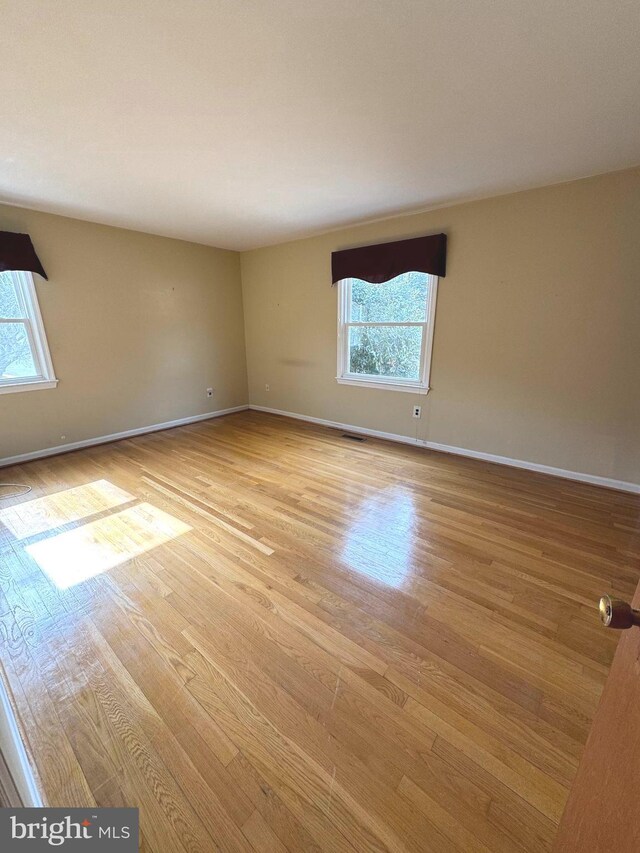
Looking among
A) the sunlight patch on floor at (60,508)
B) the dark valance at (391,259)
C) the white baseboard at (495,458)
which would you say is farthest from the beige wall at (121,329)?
the dark valance at (391,259)

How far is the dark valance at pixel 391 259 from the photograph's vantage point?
130 inches

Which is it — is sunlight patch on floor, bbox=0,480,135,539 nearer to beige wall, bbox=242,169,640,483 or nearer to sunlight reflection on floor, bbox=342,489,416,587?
sunlight reflection on floor, bbox=342,489,416,587

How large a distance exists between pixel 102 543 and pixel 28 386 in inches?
90.7

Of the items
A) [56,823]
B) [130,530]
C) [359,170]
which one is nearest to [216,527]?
[130,530]

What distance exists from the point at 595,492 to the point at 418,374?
1.91 meters

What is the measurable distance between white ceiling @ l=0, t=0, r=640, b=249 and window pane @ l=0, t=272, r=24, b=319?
76cm

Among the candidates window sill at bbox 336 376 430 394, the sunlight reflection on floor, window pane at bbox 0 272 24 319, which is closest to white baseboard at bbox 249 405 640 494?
window sill at bbox 336 376 430 394

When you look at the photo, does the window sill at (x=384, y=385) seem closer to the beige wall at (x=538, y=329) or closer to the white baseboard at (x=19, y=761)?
the beige wall at (x=538, y=329)

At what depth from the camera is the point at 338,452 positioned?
3.75m

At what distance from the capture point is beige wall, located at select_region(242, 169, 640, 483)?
2.60 metres

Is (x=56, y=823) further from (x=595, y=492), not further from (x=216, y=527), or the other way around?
(x=595, y=492)

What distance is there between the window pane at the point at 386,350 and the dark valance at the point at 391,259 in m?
0.58

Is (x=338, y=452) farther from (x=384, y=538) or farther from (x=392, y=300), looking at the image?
(x=392, y=300)

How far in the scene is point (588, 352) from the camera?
2768mm
